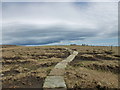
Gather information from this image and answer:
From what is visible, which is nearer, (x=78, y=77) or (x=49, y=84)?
(x=49, y=84)

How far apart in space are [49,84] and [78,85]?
1.56 m

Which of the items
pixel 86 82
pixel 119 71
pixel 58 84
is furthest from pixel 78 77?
pixel 119 71

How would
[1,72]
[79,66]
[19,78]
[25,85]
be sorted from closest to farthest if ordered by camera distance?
1. [25,85]
2. [19,78]
3. [1,72]
4. [79,66]

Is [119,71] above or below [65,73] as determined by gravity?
below

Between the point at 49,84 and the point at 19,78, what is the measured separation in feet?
7.43

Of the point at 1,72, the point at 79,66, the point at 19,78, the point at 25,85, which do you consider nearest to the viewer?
the point at 25,85

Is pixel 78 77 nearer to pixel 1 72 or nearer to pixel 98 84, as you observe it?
pixel 98 84

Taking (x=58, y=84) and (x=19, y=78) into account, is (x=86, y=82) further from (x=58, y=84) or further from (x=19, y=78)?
(x=19, y=78)

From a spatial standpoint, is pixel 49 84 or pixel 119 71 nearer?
Answer: pixel 49 84

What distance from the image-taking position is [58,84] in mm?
5473

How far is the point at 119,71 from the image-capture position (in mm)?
9094

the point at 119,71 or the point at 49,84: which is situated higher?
the point at 49,84

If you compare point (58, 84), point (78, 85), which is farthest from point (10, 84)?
point (78, 85)

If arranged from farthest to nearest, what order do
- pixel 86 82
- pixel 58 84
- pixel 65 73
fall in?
1. pixel 65 73
2. pixel 86 82
3. pixel 58 84
